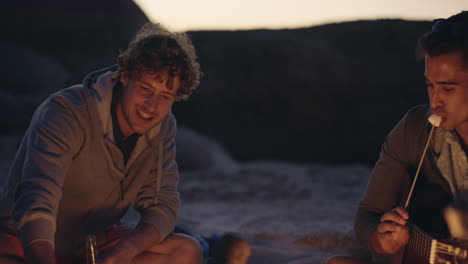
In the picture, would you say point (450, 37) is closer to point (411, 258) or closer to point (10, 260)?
point (411, 258)

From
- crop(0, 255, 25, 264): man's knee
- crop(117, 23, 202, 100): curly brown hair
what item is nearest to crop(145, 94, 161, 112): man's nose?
crop(117, 23, 202, 100): curly brown hair

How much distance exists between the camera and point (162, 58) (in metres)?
2.53

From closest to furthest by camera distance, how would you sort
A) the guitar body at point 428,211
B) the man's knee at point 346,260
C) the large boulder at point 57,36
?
the guitar body at point 428,211, the man's knee at point 346,260, the large boulder at point 57,36

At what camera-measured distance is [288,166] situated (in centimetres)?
802

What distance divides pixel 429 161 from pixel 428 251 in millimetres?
581

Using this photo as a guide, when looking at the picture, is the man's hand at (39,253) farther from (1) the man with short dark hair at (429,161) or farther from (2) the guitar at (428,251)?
(2) the guitar at (428,251)

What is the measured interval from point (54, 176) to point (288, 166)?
6.03 meters

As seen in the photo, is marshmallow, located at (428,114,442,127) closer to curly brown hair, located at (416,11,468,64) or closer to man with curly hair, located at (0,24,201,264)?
curly brown hair, located at (416,11,468,64)

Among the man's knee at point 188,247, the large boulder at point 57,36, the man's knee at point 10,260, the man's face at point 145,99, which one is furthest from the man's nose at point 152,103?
the large boulder at point 57,36

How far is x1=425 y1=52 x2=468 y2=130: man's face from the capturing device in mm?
2072

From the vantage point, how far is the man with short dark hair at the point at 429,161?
2082 mm

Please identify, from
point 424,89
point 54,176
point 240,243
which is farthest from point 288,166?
point 54,176

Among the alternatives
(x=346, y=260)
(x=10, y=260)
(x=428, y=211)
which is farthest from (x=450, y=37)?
(x=10, y=260)

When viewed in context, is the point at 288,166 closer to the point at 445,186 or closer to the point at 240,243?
the point at 240,243
